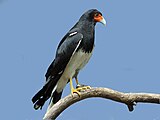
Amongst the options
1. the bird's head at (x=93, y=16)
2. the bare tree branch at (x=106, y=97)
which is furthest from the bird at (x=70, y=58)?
the bare tree branch at (x=106, y=97)

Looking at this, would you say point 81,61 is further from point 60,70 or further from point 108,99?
point 108,99

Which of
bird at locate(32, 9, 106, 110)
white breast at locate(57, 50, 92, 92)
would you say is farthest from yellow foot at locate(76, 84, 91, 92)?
→ white breast at locate(57, 50, 92, 92)

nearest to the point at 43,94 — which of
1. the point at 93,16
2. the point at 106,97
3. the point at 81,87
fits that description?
the point at 81,87

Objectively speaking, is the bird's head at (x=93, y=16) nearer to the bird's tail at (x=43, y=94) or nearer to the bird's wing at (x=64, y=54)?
the bird's wing at (x=64, y=54)

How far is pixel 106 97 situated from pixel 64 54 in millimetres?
451

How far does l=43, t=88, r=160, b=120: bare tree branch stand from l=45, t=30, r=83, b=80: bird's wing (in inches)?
9.8

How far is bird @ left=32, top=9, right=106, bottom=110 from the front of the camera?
95.8 inches

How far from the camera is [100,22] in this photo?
8.43 ft

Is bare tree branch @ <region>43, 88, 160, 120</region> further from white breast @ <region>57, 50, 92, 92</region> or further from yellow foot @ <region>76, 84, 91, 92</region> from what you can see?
white breast @ <region>57, 50, 92, 92</region>

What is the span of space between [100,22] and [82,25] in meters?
0.13

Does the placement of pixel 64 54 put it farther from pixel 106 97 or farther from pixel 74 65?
pixel 106 97

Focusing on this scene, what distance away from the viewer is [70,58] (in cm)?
246

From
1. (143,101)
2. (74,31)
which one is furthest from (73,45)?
(143,101)

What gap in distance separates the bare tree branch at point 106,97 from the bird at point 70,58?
113 mm
